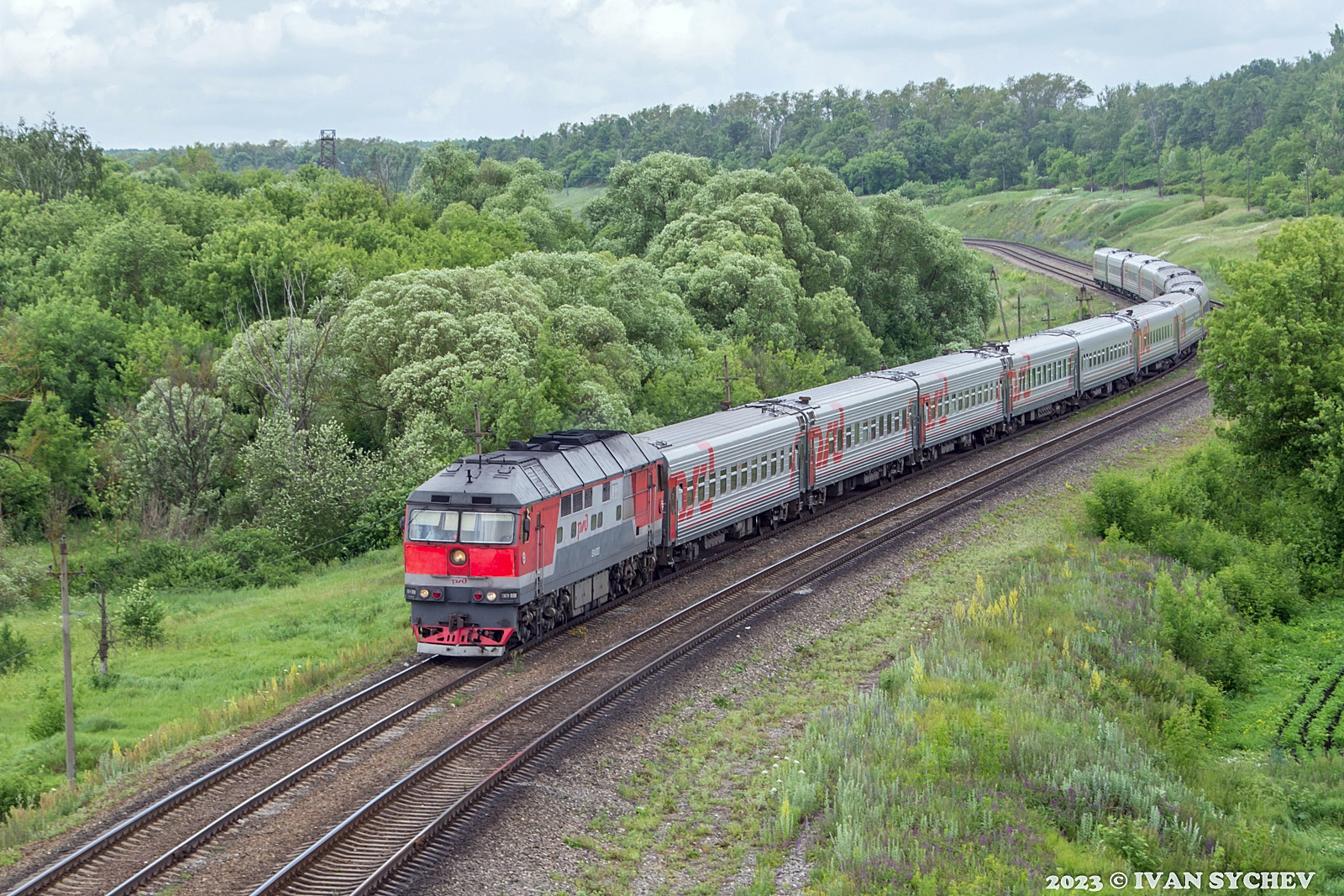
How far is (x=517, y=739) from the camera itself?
2114 centimetres

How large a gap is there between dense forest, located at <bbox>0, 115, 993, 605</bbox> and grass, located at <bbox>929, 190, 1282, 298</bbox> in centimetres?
4547

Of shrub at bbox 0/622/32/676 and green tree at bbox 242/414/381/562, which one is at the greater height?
green tree at bbox 242/414/381/562

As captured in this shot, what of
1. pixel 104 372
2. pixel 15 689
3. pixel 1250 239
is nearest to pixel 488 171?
pixel 104 372

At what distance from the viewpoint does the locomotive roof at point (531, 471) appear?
25.3 meters

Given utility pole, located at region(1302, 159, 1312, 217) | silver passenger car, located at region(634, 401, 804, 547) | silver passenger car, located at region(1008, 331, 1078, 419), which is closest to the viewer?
silver passenger car, located at region(634, 401, 804, 547)

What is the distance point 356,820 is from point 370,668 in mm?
8720

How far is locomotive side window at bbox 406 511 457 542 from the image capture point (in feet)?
83.1

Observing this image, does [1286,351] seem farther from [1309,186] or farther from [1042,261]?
[1309,186]

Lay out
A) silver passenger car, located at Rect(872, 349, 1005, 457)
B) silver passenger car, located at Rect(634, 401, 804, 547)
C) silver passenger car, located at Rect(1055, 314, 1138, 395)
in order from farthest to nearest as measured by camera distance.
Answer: silver passenger car, located at Rect(1055, 314, 1138, 395), silver passenger car, located at Rect(872, 349, 1005, 457), silver passenger car, located at Rect(634, 401, 804, 547)

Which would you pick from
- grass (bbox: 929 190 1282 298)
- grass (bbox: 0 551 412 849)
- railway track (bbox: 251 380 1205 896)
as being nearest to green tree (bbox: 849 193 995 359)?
grass (bbox: 929 190 1282 298)

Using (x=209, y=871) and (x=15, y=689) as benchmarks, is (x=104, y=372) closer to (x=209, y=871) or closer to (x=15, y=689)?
(x=15, y=689)

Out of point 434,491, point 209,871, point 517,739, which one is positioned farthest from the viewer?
point 434,491

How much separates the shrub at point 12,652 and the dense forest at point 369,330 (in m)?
7.32

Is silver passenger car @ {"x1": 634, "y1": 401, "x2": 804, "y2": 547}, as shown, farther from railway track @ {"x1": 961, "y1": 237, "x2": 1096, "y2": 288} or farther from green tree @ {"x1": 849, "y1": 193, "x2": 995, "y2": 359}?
railway track @ {"x1": 961, "y1": 237, "x2": 1096, "y2": 288}
